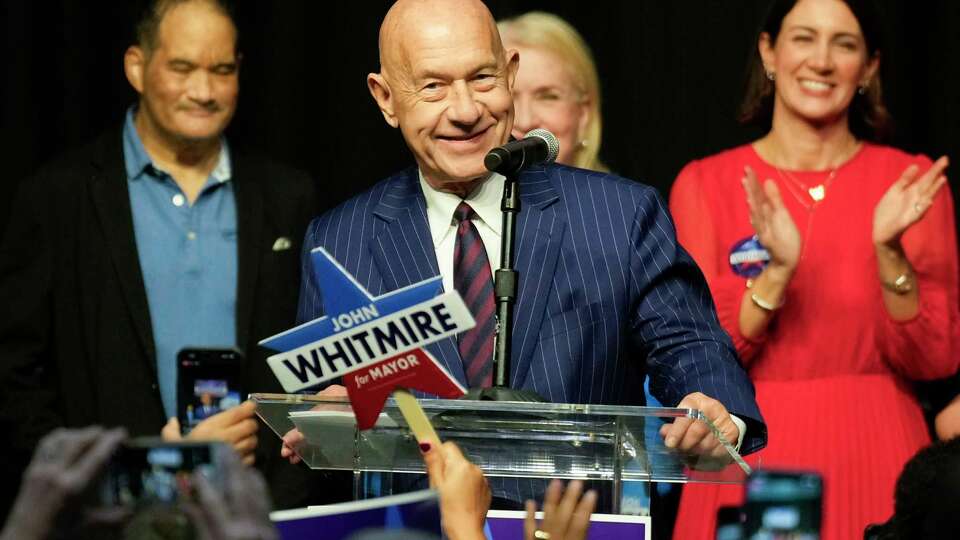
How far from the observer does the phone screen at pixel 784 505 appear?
57.7 inches

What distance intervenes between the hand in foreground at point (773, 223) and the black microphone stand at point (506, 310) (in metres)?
1.30

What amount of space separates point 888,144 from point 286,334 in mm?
2502

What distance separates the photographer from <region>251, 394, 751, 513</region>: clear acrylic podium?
7.62 feet

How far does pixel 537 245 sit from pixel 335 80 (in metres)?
2.09

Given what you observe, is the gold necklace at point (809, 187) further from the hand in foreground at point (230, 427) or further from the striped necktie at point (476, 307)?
the hand in foreground at point (230, 427)

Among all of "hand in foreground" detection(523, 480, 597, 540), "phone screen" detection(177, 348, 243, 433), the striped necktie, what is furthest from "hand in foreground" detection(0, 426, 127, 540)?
"phone screen" detection(177, 348, 243, 433)

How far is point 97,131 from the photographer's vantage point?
4.95 metres

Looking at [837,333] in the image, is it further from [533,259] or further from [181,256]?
[181,256]

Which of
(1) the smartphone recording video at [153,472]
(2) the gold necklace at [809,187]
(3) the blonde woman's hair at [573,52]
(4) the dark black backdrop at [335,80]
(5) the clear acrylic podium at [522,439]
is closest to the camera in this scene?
(1) the smartphone recording video at [153,472]

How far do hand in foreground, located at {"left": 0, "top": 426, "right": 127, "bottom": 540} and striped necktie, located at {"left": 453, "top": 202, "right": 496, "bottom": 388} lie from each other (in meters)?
1.50

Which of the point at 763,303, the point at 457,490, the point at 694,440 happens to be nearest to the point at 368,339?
the point at 457,490

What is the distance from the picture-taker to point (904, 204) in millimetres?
3713


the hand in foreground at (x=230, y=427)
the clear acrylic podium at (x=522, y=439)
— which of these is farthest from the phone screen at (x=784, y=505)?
the hand in foreground at (x=230, y=427)

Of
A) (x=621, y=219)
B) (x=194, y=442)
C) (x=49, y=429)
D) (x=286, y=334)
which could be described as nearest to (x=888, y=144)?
(x=621, y=219)
